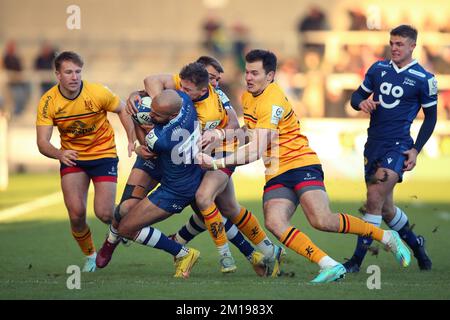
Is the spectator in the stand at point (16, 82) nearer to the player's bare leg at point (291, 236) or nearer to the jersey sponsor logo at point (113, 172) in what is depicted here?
the jersey sponsor logo at point (113, 172)

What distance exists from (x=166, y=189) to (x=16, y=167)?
1461 centimetres

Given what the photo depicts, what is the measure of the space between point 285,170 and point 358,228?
2.82ft

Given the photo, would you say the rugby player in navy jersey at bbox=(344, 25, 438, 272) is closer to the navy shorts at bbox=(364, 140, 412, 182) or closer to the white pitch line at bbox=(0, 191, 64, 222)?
the navy shorts at bbox=(364, 140, 412, 182)

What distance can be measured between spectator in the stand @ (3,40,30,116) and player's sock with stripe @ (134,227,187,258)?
57.2 feet

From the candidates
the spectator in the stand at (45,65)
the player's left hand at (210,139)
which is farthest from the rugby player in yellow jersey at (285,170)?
the spectator in the stand at (45,65)

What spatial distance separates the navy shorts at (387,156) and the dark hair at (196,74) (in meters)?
1.94

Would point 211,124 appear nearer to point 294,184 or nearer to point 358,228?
point 294,184

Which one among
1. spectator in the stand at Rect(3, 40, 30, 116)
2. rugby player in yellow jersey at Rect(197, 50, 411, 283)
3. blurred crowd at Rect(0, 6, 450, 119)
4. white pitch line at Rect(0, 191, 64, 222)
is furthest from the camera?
spectator in the stand at Rect(3, 40, 30, 116)

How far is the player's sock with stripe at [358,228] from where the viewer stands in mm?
9453

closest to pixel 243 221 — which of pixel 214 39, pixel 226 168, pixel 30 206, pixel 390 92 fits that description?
pixel 226 168

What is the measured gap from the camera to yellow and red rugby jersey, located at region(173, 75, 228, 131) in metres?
9.94

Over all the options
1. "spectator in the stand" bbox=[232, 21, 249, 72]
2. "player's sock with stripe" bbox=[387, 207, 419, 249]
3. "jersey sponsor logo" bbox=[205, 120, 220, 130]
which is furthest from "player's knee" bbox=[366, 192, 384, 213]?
"spectator in the stand" bbox=[232, 21, 249, 72]
